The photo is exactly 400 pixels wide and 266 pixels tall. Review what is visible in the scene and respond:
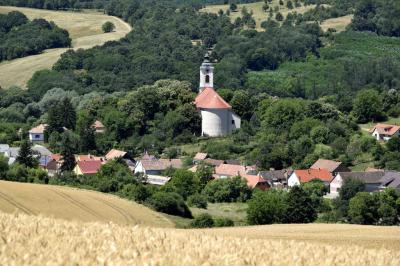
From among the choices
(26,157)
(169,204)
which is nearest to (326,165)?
(26,157)

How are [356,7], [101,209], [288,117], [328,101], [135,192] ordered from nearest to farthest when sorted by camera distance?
[101,209]
[135,192]
[288,117]
[328,101]
[356,7]

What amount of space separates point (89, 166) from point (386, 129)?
22.9 metres

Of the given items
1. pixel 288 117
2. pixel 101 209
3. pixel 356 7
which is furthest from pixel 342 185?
pixel 356 7

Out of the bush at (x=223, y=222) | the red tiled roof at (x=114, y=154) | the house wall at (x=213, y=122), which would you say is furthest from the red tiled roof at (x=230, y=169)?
the bush at (x=223, y=222)

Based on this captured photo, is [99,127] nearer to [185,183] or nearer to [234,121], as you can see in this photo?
[234,121]

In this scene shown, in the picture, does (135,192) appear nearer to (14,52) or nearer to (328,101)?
(328,101)

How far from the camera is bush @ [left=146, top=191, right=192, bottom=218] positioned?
47.3 meters

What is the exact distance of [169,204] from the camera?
156 ft

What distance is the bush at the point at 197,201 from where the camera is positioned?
54.7 metres

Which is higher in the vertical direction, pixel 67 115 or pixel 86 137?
pixel 86 137

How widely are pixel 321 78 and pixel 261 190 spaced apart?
6162 centimetres

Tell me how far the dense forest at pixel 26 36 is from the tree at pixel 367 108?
58.5 meters

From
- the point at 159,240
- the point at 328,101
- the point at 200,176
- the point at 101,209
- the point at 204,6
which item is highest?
the point at 159,240

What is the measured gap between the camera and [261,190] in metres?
60.2
